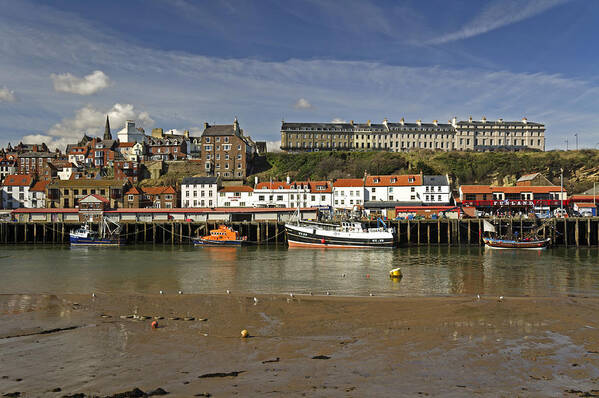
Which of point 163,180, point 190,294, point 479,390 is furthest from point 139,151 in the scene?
point 479,390

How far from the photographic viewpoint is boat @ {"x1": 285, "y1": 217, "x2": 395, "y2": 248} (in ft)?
152

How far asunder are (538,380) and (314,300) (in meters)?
11.0

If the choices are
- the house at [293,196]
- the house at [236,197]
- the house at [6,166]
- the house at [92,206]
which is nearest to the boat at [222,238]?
the house at [293,196]

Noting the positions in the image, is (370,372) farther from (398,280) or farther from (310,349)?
(398,280)

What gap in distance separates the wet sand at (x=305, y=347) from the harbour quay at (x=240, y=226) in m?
29.1

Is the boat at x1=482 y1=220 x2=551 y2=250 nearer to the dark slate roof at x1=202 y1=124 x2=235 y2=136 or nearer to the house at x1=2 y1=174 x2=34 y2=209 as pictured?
the dark slate roof at x1=202 y1=124 x2=235 y2=136

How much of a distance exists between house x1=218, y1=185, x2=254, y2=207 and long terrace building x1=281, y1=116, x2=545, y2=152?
36609 millimetres

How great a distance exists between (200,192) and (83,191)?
692 inches

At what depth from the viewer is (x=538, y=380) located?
11812 mm

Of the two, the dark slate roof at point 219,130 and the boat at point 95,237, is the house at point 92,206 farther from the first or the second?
the dark slate roof at point 219,130

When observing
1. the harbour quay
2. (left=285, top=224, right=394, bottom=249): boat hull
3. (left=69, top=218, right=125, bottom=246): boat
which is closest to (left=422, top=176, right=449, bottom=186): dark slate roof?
the harbour quay

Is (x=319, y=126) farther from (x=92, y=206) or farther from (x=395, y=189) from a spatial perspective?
(x=92, y=206)

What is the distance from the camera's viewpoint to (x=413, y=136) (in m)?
107

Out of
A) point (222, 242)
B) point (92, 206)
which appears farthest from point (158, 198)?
point (222, 242)
